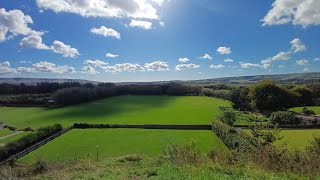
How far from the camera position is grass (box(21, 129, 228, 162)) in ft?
144

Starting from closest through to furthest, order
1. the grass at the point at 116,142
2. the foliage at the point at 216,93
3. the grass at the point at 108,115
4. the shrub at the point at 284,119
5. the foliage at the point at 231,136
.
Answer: the foliage at the point at 231,136 < the grass at the point at 116,142 < the shrub at the point at 284,119 < the grass at the point at 108,115 < the foliage at the point at 216,93

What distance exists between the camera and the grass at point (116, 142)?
4397cm

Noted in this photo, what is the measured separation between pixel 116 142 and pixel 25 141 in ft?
43.1

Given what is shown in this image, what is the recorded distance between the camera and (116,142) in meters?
52.4

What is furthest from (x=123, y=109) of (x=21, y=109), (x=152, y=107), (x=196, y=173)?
(x=196, y=173)

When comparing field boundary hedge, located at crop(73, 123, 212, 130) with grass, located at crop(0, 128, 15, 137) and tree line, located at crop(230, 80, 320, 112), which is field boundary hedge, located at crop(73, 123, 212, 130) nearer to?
grass, located at crop(0, 128, 15, 137)

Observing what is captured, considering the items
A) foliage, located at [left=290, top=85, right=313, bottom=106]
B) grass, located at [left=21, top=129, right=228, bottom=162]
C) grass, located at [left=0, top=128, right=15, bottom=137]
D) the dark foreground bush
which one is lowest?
grass, located at [left=21, top=129, right=228, bottom=162]

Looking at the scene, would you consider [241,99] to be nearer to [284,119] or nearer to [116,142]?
[284,119]

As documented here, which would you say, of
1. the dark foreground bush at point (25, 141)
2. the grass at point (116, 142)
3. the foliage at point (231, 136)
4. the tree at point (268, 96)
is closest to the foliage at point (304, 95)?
the tree at point (268, 96)

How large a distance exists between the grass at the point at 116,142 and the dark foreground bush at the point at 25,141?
2042 mm

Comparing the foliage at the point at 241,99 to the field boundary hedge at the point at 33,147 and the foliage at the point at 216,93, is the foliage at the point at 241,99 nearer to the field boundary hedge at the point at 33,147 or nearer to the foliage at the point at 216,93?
the foliage at the point at 216,93

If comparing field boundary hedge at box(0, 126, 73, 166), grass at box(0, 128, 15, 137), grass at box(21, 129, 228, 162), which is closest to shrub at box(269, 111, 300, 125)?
grass at box(21, 129, 228, 162)

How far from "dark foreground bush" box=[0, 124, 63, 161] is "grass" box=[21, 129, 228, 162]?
80.4 inches

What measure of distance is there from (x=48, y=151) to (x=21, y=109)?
179ft
